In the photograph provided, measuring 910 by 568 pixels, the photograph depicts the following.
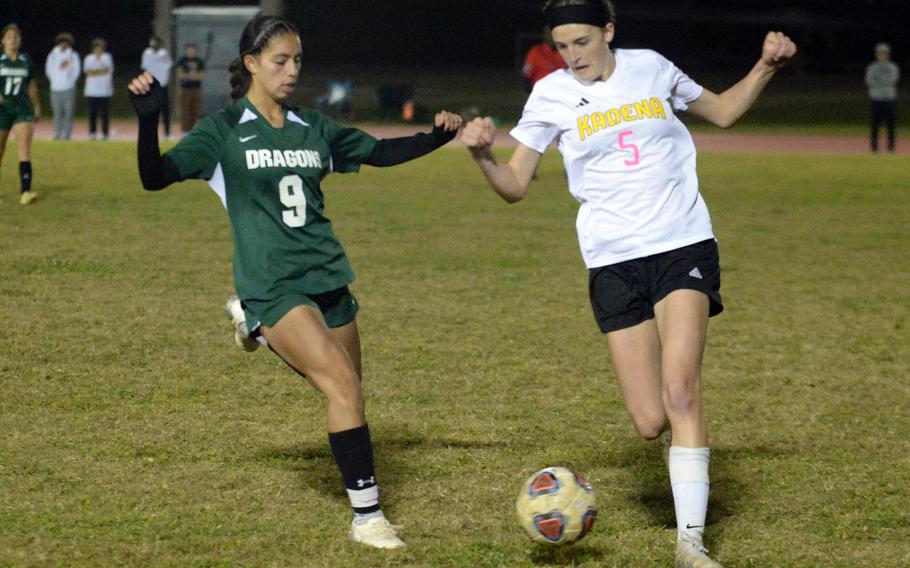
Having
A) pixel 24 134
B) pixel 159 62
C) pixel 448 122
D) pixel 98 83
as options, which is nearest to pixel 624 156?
pixel 448 122

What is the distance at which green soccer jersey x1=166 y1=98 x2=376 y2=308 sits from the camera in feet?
19.0

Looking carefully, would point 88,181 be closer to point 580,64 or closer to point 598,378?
point 598,378

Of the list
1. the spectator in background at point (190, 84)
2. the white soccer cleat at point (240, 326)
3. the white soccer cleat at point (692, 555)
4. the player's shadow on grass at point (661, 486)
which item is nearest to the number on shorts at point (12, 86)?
the white soccer cleat at point (240, 326)

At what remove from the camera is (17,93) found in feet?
57.7

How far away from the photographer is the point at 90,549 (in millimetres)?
5688

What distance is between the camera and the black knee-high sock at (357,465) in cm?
573

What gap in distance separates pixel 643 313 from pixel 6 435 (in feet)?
11.3

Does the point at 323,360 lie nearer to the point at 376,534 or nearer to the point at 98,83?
the point at 376,534

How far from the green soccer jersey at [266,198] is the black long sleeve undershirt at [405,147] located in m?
0.41

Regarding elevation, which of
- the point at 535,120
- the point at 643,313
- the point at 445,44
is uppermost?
the point at 535,120

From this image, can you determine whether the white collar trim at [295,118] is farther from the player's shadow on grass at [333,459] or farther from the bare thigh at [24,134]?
the bare thigh at [24,134]

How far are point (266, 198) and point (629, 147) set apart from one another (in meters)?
1.48

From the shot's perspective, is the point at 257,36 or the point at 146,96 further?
the point at 257,36

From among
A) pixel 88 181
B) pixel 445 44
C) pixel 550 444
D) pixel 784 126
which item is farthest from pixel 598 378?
pixel 445 44
